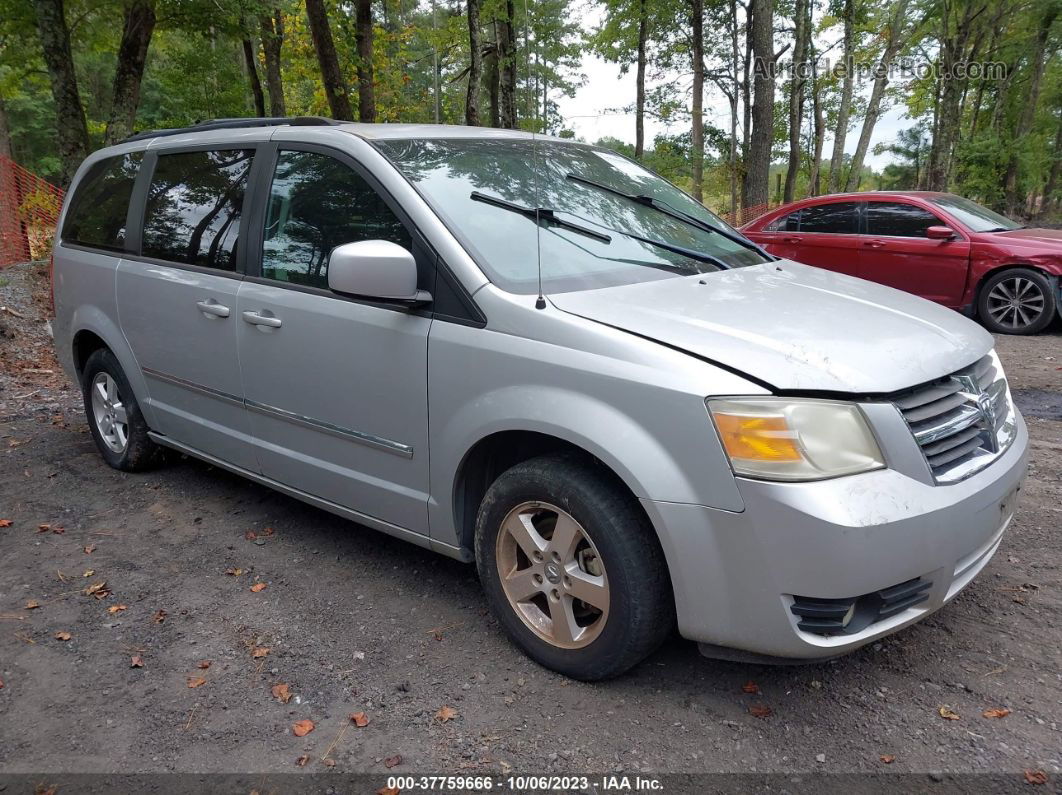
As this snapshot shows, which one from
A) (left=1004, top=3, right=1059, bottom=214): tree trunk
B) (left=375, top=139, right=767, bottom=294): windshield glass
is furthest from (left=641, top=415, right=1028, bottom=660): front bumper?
(left=1004, top=3, right=1059, bottom=214): tree trunk

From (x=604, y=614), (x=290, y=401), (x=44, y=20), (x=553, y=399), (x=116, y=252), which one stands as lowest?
(x=604, y=614)

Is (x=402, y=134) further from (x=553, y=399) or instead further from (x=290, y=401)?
(x=553, y=399)

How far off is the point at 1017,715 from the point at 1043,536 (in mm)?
1459

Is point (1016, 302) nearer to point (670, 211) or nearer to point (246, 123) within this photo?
point (670, 211)

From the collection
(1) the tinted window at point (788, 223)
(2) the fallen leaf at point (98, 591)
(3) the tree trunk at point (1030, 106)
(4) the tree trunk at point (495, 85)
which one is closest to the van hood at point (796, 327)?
(2) the fallen leaf at point (98, 591)

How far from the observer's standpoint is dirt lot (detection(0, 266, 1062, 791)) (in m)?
2.38

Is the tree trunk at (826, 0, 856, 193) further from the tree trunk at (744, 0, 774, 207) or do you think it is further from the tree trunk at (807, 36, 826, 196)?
the tree trunk at (744, 0, 774, 207)

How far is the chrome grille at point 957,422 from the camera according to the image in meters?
2.36

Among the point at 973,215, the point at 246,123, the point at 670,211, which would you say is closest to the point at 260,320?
the point at 246,123

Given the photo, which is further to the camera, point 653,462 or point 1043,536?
point 1043,536

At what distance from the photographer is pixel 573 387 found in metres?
2.50

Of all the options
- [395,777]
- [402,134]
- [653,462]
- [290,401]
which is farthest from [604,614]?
[402,134]

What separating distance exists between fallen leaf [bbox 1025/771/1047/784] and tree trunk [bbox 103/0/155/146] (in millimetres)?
13098

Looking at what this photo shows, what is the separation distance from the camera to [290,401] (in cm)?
342
